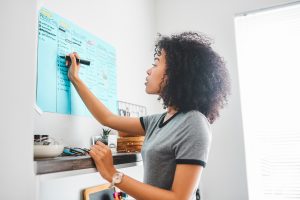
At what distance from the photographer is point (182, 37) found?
1.26 meters

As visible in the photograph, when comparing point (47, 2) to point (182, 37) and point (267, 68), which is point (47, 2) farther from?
point (267, 68)

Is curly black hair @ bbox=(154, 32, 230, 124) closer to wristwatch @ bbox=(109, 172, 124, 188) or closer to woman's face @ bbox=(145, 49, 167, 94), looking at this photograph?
woman's face @ bbox=(145, 49, 167, 94)

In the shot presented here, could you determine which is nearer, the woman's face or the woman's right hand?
the woman's face

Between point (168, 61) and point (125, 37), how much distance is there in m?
0.84

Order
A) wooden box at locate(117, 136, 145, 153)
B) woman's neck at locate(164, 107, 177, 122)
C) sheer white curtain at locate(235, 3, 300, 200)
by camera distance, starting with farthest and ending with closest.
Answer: sheer white curtain at locate(235, 3, 300, 200), wooden box at locate(117, 136, 145, 153), woman's neck at locate(164, 107, 177, 122)

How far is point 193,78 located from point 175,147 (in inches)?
12.0

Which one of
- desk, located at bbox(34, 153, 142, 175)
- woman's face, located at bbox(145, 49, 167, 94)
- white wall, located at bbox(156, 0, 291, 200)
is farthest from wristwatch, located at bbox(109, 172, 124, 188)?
white wall, located at bbox(156, 0, 291, 200)

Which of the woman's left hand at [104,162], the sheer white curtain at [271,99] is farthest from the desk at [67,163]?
the sheer white curtain at [271,99]

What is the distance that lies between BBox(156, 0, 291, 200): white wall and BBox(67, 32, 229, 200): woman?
1.02 m

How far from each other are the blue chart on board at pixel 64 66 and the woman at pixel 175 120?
0.24ft

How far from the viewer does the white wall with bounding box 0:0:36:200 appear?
2.18 ft

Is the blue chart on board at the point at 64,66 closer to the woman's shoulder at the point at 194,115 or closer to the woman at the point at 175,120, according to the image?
the woman at the point at 175,120

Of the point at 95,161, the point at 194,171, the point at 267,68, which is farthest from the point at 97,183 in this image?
the point at 267,68

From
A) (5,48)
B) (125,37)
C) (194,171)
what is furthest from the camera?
(125,37)
